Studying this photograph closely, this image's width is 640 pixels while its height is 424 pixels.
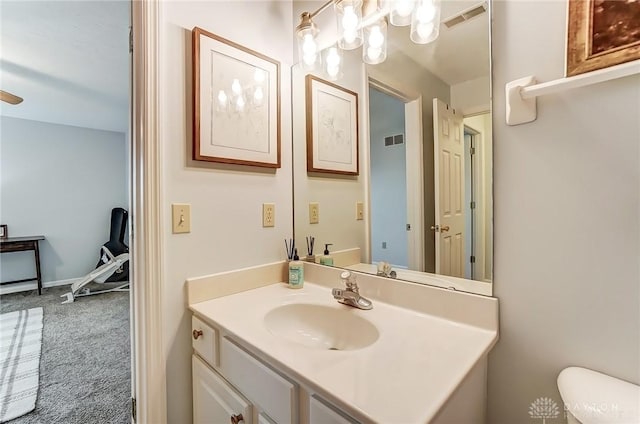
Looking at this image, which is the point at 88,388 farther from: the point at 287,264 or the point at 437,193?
the point at 437,193

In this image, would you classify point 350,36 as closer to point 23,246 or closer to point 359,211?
point 359,211

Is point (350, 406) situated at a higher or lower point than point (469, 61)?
lower

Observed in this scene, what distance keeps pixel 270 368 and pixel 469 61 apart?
1.11 meters

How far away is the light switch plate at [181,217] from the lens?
107 cm

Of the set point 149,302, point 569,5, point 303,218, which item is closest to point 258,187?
point 303,218

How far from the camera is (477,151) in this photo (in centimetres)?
89

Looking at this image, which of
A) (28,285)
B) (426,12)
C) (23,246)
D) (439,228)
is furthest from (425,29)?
(28,285)

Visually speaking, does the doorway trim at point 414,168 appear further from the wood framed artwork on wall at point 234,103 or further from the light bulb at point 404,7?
the wood framed artwork on wall at point 234,103

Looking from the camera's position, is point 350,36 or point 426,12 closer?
point 426,12

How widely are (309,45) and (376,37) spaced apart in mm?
339

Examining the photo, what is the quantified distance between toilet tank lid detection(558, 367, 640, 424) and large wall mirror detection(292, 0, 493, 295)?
26 cm

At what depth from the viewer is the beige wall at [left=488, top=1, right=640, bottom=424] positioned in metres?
0.64

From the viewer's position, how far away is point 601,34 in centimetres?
Result: 65

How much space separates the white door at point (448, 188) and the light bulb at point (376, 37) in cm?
36
